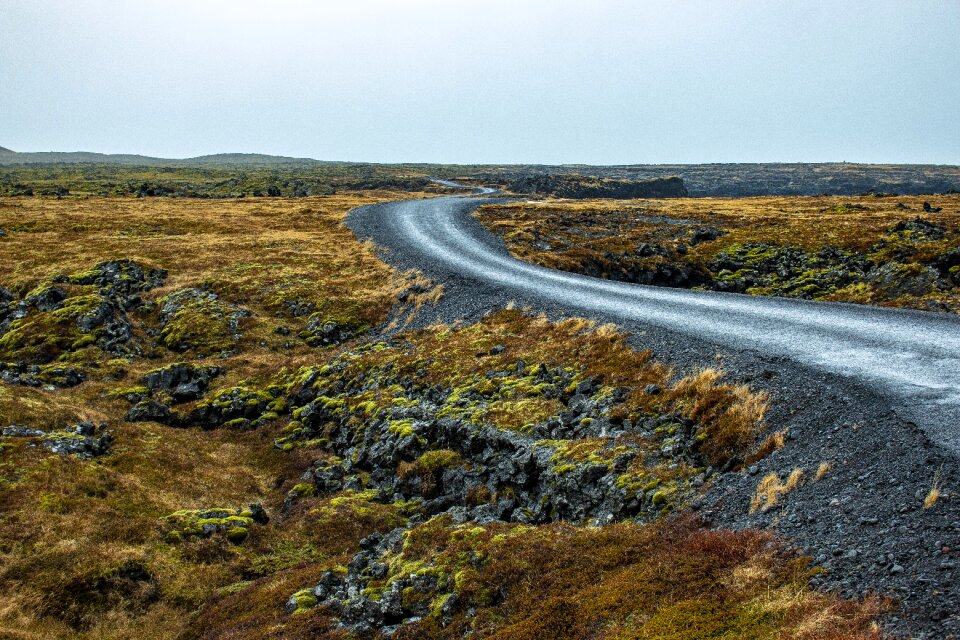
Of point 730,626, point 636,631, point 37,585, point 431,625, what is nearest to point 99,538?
point 37,585

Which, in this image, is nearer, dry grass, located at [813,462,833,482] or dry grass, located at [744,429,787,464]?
dry grass, located at [813,462,833,482]

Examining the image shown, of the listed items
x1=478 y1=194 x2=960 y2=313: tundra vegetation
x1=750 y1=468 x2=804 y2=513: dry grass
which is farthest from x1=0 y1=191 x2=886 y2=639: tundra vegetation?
x1=478 y1=194 x2=960 y2=313: tundra vegetation

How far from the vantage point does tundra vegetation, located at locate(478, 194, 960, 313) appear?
36094mm

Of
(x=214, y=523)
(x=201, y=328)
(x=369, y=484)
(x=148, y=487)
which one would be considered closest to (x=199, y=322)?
(x=201, y=328)

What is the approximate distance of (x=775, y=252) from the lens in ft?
162

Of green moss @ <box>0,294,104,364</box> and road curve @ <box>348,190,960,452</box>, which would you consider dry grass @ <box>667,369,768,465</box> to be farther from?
green moss @ <box>0,294,104,364</box>

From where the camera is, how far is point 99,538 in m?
17.1

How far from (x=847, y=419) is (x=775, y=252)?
4089cm

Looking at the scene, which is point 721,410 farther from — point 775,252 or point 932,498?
point 775,252

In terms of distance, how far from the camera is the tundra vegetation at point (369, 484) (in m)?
11.3

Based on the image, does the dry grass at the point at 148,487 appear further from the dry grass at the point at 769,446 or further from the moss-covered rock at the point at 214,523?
the dry grass at the point at 769,446

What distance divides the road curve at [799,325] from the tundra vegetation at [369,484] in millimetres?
3181

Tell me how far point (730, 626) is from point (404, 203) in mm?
84136

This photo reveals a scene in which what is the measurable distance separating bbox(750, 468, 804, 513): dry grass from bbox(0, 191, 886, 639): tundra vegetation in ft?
0.51
